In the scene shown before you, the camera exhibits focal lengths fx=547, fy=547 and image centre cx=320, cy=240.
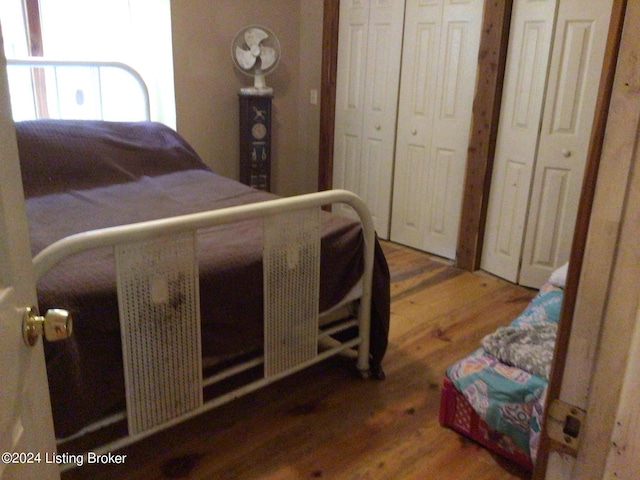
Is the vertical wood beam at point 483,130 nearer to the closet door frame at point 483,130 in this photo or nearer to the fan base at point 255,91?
the closet door frame at point 483,130

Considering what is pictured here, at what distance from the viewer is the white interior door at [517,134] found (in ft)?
9.32

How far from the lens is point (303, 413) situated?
1.99 metres

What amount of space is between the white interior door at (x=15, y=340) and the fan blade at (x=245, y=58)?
3.12 meters

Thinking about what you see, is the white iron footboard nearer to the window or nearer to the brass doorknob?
the brass doorknob

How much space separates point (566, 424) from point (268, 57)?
10.8 feet

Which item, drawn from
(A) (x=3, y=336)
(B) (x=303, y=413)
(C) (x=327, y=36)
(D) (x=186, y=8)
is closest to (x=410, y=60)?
(C) (x=327, y=36)

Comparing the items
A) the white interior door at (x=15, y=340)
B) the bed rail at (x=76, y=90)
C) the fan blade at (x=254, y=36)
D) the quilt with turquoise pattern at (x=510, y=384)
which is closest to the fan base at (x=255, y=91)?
the fan blade at (x=254, y=36)

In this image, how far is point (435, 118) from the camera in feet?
11.3

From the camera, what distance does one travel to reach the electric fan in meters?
3.60

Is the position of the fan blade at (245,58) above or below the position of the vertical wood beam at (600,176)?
above

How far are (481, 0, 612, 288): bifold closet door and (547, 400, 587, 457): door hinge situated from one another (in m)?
2.21

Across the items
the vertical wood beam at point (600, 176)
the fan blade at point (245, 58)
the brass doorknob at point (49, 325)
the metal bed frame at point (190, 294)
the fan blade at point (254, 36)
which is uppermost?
the fan blade at point (254, 36)

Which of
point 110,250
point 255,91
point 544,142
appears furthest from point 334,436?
point 255,91

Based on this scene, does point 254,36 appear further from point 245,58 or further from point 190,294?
point 190,294
